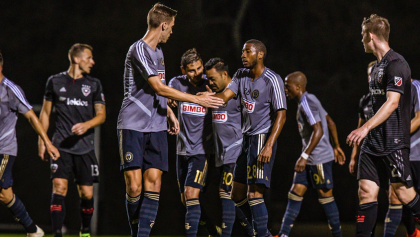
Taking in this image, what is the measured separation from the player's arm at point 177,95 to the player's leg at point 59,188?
6.95 ft

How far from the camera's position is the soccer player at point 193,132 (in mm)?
4793

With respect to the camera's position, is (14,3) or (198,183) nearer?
(198,183)

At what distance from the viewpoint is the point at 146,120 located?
388cm

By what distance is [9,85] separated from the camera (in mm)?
5160

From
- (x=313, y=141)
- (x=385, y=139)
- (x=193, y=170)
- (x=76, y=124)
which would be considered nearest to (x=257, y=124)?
(x=193, y=170)

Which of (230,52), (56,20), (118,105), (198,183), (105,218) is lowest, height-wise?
(105,218)

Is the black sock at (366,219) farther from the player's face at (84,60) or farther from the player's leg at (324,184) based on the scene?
the player's face at (84,60)

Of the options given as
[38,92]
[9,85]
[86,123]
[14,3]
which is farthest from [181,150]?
[14,3]

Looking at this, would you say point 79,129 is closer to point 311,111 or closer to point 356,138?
point 311,111

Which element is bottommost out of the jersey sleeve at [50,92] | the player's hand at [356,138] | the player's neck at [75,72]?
the player's hand at [356,138]

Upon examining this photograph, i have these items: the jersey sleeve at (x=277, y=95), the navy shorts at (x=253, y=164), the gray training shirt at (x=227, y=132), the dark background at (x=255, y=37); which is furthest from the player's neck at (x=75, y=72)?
the jersey sleeve at (x=277, y=95)

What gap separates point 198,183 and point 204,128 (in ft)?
2.10

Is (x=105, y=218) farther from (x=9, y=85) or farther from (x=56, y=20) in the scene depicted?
(x=56, y=20)

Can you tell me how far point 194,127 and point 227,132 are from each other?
1.19 ft
